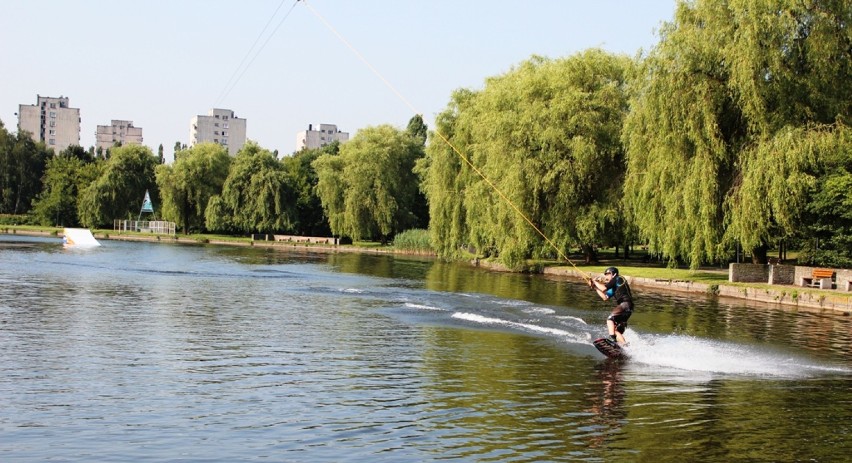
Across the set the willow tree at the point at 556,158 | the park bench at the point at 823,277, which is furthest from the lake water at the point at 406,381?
the willow tree at the point at 556,158

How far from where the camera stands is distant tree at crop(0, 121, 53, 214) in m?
150

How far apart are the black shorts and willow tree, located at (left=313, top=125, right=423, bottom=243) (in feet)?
241

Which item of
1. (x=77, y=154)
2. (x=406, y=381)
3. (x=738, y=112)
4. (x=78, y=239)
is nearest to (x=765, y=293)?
(x=738, y=112)

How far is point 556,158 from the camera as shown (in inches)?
2320

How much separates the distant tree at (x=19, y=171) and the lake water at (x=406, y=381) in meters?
125

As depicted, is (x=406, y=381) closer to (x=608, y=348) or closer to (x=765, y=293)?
(x=608, y=348)

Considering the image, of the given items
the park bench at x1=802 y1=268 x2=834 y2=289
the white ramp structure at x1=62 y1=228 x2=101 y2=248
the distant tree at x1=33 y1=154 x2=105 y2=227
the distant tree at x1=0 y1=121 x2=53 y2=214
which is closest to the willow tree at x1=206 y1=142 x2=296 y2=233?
the white ramp structure at x1=62 y1=228 x2=101 y2=248

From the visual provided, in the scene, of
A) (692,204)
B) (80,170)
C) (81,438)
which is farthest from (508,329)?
(80,170)

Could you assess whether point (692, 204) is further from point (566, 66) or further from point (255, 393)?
point (255, 393)

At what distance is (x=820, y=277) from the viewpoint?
42438 mm

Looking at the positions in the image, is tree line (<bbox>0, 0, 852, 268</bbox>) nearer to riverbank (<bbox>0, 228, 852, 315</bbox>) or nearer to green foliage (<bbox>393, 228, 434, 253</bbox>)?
riverbank (<bbox>0, 228, 852, 315</bbox>)

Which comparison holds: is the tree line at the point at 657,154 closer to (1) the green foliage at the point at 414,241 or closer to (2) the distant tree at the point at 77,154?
(1) the green foliage at the point at 414,241

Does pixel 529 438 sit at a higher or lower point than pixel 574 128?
lower

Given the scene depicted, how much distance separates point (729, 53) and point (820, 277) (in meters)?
11.8
